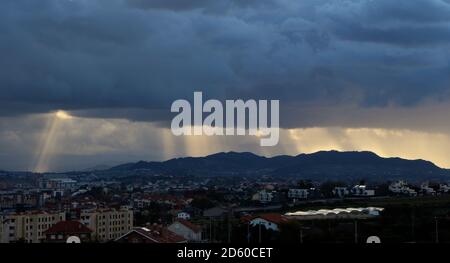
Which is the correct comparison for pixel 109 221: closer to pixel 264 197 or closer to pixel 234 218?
pixel 234 218

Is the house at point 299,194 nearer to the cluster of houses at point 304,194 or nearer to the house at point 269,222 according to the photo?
the cluster of houses at point 304,194

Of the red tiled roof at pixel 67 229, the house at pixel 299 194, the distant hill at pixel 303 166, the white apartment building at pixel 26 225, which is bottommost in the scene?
the white apartment building at pixel 26 225

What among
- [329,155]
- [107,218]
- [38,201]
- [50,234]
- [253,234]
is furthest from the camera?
[329,155]

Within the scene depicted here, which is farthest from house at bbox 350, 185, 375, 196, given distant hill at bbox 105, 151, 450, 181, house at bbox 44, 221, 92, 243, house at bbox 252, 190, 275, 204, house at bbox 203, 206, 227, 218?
distant hill at bbox 105, 151, 450, 181

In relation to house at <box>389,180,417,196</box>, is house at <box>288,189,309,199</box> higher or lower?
lower

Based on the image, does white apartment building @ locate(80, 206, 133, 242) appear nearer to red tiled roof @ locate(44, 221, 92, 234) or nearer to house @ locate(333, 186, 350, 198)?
red tiled roof @ locate(44, 221, 92, 234)

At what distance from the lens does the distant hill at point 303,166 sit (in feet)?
504

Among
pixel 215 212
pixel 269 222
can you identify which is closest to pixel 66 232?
pixel 269 222

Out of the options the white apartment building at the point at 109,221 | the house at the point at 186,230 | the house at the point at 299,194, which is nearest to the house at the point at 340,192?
the house at the point at 299,194

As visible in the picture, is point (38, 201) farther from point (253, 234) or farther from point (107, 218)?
point (253, 234)

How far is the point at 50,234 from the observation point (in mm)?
37188

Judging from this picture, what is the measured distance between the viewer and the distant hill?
153750 mm
